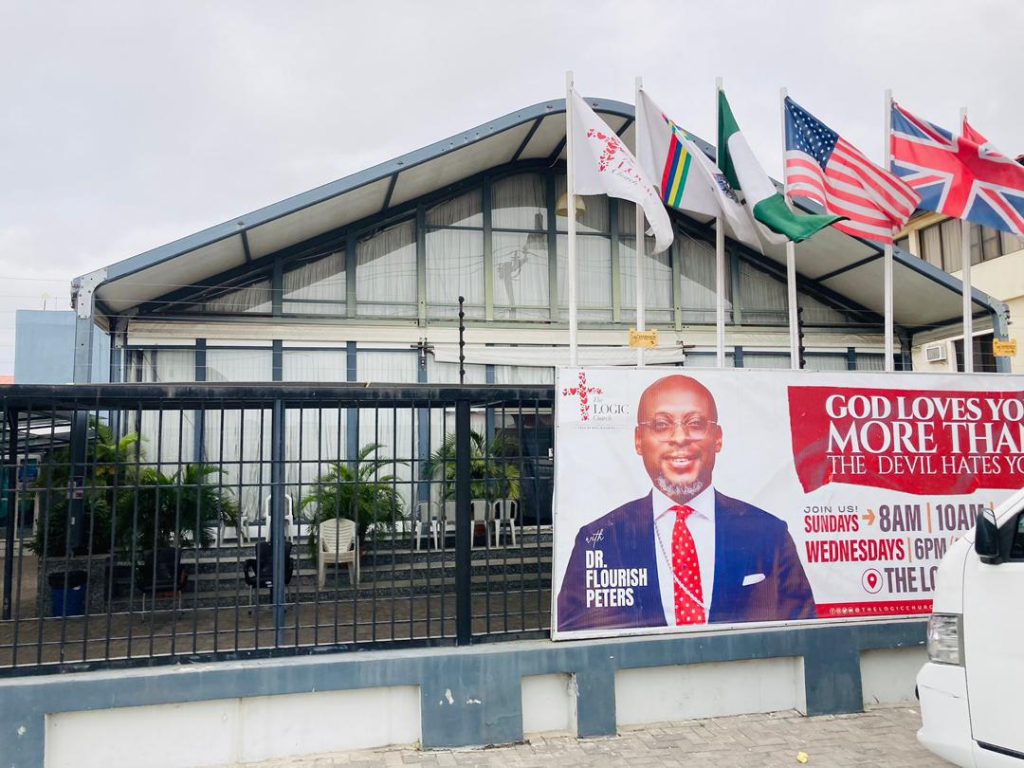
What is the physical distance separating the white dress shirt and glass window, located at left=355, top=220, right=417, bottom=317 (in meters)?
8.04

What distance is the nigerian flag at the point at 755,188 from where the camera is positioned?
8375 millimetres

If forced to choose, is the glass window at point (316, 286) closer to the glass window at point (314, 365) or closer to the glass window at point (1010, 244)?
the glass window at point (314, 365)

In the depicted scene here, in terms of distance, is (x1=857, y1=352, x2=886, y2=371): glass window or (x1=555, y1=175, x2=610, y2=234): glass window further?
(x1=857, y1=352, x2=886, y2=371): glass window

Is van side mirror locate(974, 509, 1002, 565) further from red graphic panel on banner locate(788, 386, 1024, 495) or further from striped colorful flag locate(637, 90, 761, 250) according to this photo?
striped colorful flag locate(637, 90, 761, 250)

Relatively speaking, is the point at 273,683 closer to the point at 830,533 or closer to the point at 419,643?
the point at 419,643

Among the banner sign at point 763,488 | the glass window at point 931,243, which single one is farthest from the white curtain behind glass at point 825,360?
the glass window at point 931,243

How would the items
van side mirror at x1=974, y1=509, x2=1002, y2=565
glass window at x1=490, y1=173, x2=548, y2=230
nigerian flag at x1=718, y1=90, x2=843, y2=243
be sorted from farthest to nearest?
glass window at x1=490, y1=173, x2=548, y2=230 → nigerian flag at x1=718, y1=90, x2=843, y2=243 → van side mirror at x1=974, y1=509, x2=1002, y2=565

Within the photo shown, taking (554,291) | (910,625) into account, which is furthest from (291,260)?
(910,625)

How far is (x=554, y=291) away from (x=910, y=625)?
28.4 feet

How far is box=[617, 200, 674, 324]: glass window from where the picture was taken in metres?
14.4

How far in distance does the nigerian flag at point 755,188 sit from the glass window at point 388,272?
6.32 metres

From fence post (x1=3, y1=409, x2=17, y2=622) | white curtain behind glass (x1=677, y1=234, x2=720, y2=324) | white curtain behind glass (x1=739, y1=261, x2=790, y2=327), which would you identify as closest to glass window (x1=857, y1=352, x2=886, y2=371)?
white curtain behind glass (x1=739, y1=261, x2=790, y2=327)

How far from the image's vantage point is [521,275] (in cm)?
1412

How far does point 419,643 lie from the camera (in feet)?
20.2
